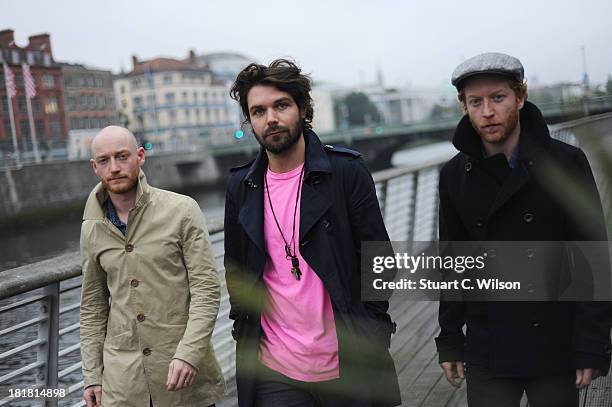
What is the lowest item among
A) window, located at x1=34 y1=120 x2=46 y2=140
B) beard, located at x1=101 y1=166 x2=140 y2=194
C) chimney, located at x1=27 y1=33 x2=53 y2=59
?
beard, located at x1=101 y1=166 x2=140 y2=194

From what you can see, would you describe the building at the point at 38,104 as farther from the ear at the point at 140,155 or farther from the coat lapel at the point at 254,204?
the coat lapel at the point at 254,204

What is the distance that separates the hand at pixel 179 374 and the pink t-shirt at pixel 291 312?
0.71 ft

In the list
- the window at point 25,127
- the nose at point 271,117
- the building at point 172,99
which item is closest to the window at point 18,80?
the window at point 25,127

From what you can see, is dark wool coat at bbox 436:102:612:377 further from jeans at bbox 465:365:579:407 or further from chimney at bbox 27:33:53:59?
chimney at bbox 27:33:53:59

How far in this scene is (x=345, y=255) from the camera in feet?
6.70

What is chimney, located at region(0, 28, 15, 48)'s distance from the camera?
3334cm

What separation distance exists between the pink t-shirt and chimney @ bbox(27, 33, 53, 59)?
4153 cm

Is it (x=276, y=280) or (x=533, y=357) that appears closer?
(x=533, y=357)

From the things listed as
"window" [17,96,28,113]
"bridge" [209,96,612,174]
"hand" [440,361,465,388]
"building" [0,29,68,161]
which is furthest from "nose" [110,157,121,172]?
"bridge" [209,96,612,174]

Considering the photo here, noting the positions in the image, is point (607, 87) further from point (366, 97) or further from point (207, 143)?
point (366, 97)

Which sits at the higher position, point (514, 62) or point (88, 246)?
point (514, 62)

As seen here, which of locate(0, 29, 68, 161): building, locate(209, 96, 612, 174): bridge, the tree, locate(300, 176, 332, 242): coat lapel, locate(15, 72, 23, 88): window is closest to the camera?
locate(300, 176, 332, 242): coat lapel

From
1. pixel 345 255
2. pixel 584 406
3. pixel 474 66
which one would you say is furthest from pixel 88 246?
pixel 584 406

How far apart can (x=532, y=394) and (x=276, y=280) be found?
0.74 meters
